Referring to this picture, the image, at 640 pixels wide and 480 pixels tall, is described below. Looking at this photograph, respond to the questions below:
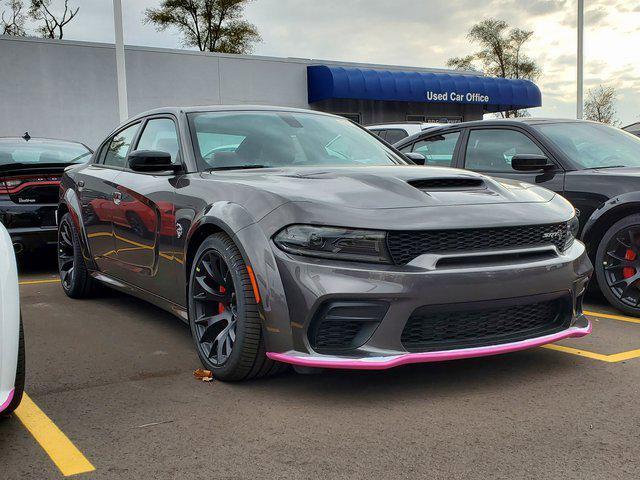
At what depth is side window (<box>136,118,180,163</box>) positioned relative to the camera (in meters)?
4.58

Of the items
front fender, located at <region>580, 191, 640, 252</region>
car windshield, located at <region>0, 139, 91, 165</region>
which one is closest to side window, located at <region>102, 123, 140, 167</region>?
car windshield, located at <region>0, 139, 91, 165</region>

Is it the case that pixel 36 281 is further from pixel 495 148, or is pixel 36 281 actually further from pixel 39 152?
pixel 495 148

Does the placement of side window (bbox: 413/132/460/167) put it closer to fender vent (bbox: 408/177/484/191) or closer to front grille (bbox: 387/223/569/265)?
fender vent (bbox: 408/177/484/191)

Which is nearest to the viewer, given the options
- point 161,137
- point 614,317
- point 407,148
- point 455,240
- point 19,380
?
point 19,380

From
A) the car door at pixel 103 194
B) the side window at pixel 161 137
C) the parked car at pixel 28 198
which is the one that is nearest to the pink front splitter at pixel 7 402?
the side window at pixel 161 137

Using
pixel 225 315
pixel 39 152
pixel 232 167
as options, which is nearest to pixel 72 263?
pixel 39 152

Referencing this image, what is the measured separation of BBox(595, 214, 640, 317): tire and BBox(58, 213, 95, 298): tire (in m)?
4.05

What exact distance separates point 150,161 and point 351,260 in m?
1.67

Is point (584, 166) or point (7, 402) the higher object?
point (584, 166)

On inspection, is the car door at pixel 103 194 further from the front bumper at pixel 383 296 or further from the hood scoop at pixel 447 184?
the hood scoop at pixel 447 184

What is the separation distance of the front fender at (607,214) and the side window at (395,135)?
580 centimetres

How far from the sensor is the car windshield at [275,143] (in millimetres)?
4312

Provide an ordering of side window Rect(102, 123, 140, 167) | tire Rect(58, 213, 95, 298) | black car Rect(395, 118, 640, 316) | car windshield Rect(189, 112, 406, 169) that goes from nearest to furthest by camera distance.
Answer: car windshield Rect(189, 112, 406, 169)
black car Rect(395, 118, 640, 316)
side window Rect(102, 123, 140, 167)
tire Rect(58, 213, 95, 298)

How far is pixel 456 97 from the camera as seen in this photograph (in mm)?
27547
